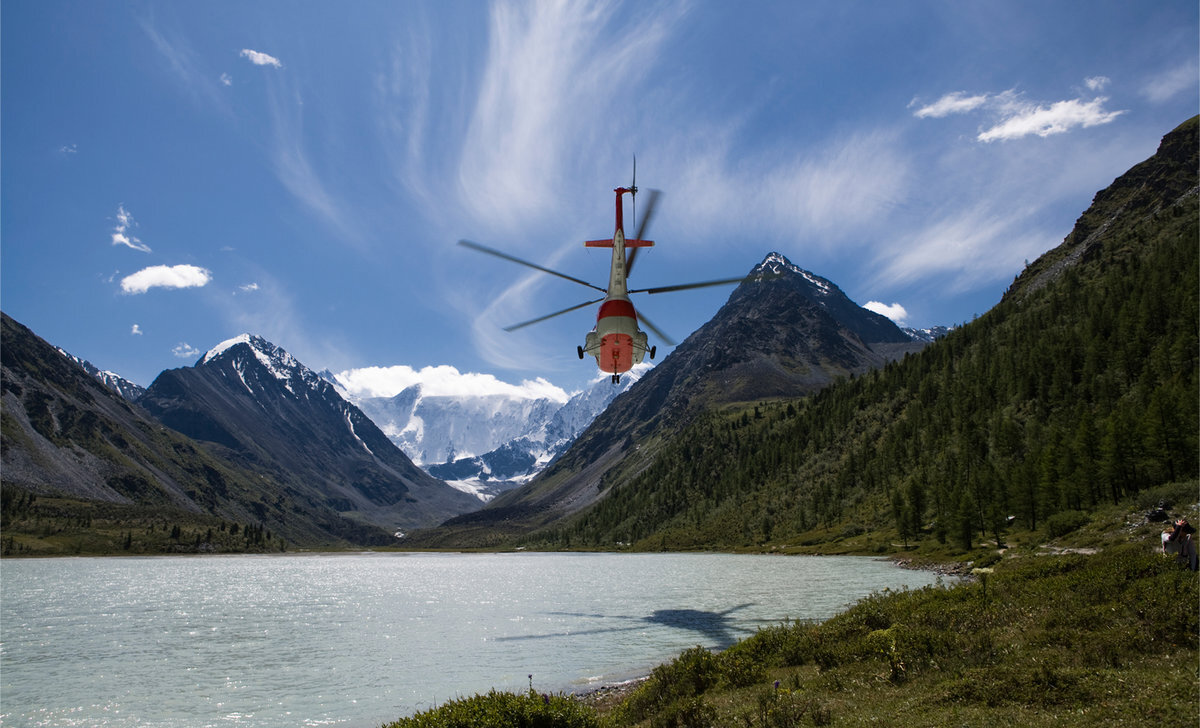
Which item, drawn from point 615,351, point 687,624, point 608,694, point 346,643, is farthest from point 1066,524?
point 346,643

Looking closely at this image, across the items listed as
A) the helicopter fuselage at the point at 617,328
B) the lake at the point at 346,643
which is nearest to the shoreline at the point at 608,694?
the lake at the point at 346,643

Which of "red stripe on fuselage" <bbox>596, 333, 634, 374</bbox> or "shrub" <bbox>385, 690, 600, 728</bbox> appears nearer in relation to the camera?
"shrub" <bbox>385, 690, 600, 728</bbox>

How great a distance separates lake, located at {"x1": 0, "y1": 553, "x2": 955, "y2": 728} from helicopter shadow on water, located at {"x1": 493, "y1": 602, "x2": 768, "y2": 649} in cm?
23

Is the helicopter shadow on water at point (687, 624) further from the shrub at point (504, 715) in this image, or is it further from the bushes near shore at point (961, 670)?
the shrub at point (504, 715)

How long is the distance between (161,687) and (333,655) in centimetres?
971

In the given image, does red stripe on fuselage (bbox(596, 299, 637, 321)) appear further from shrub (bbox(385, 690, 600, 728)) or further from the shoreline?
shrub (bbox(385, 690, 600, 728))

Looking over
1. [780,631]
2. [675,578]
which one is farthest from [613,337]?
[675,578]

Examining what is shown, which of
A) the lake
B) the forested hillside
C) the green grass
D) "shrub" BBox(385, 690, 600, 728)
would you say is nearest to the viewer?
the green grass

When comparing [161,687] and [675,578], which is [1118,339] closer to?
[675,578]

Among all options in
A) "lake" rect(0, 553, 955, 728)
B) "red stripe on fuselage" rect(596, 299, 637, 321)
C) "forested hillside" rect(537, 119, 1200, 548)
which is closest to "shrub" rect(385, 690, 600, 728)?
"lake" rect(0, 553, 955, 728)

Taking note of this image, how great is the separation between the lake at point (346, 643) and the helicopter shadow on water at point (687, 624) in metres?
0.23

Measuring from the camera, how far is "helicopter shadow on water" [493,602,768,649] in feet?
137

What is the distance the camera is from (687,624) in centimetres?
4834

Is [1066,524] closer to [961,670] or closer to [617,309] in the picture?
[617,309]
